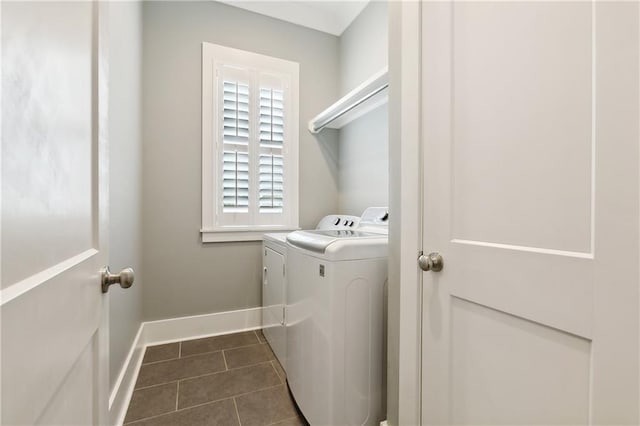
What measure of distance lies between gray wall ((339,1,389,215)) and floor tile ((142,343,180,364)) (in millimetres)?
1785

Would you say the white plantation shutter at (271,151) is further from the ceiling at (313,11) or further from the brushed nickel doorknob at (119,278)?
the brushed nickel doorknob at (119,278)

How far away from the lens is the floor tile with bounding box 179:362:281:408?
4.96ft

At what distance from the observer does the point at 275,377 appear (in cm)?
170

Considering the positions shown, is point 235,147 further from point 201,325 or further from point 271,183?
point 201,325

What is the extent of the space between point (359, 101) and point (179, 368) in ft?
7.16

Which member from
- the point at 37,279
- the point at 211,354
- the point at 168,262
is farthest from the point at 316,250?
the point at 168,262

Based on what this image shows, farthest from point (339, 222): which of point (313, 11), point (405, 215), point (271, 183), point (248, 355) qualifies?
point (313, 11)

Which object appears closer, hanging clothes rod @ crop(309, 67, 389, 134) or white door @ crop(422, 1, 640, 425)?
white door @ crop(422, 1, 640, 425)

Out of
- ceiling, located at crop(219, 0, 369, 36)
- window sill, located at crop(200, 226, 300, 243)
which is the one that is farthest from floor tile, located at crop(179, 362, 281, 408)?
ceiling, located at crop(219, 0, 369, 36)

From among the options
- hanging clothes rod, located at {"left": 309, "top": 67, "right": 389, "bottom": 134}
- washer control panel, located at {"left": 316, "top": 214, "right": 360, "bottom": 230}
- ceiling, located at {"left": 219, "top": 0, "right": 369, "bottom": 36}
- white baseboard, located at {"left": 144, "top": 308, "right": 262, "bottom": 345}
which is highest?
ceiling, located at {"left": 219, "top": 0, "right": 369, "bottom": 36}

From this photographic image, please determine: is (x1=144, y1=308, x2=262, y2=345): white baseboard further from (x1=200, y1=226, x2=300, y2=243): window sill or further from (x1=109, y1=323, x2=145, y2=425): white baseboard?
(x1=200, y1=226, x2=300, y2=243): window sill

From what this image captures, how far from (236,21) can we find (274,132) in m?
0.97

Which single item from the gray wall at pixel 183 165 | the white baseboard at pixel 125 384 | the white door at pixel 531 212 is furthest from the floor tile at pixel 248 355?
the white door at pixel 531 212

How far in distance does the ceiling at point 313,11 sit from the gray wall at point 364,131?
0.09 metres
